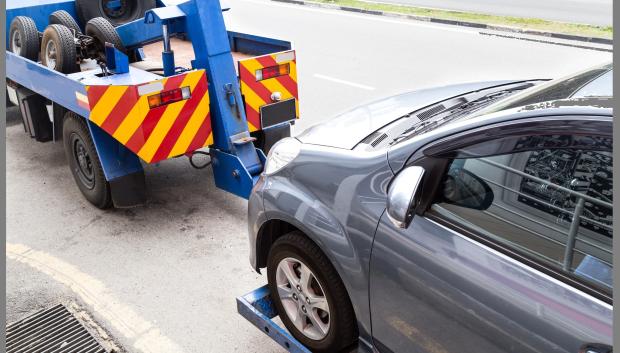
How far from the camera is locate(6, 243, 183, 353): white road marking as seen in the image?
375 centimetres

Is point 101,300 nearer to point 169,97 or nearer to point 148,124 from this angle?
point 148,124

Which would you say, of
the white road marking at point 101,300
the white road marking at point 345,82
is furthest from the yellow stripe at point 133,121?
the white road marking at point 345,82

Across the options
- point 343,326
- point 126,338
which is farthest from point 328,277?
point 126,338

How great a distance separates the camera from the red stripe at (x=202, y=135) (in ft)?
16.3

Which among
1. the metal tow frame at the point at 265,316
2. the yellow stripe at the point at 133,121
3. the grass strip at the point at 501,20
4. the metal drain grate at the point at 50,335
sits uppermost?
the yellow stripe at the point at 133,121

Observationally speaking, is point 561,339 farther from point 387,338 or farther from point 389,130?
point 389,130

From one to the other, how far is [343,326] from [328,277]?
267mm

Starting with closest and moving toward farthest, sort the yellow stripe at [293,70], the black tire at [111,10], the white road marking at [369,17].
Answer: the yellow stripe at [293,70]
the black tire at [111,10]
the white road marking at [369,17]

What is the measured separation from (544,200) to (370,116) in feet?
4.70

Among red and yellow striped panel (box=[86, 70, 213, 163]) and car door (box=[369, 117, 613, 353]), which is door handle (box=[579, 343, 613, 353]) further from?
red and yellow striped panel (box=[86, 70, 213, 163])

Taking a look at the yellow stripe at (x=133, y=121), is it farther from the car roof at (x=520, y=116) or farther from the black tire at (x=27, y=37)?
the car roof at (x=520, y=116)

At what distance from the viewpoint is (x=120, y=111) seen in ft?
15.3

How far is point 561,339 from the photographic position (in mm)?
2039

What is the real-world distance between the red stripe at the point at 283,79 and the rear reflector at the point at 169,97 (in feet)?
2.45
